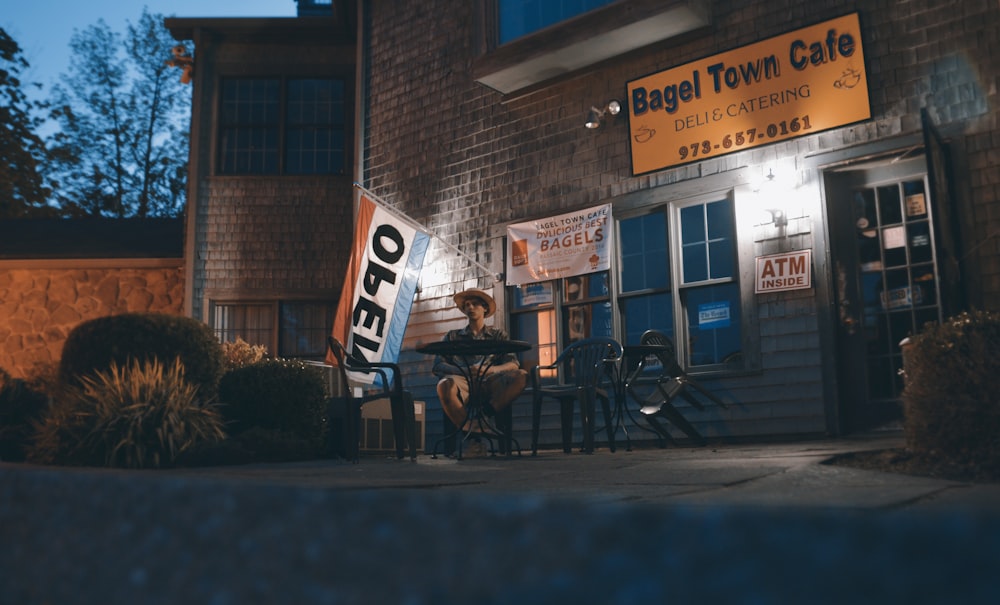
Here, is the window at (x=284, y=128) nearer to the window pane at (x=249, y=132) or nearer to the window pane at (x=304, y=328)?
the window pane at (x=249, y=132)

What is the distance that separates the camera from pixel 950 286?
5914mm

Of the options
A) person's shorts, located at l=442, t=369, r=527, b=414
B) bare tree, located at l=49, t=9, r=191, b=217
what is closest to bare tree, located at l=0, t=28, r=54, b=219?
bare tree, located at l=49, t=9, r=191, b=217

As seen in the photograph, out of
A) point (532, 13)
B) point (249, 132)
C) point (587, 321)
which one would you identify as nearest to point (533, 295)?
point (587, 321)

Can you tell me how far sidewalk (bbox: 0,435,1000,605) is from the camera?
28cm

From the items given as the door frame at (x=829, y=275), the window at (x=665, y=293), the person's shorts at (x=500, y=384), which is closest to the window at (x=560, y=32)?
the window at (x=665, y=293)

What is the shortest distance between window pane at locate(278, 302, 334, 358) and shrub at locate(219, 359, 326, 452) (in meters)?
5.25

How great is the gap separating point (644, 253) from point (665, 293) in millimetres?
478

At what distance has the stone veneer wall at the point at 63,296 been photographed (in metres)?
12.1

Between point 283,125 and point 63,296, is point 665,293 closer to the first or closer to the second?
point 283,125

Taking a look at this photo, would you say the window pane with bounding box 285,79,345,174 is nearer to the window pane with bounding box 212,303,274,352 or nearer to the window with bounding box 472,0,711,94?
the window pane with bounding box 212,303,274,352

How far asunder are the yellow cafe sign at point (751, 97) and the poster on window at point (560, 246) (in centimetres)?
66

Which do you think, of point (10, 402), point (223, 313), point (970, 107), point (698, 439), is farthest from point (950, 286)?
point (223, 313)

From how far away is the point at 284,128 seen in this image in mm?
12320

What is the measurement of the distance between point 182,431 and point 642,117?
4.97 meters
